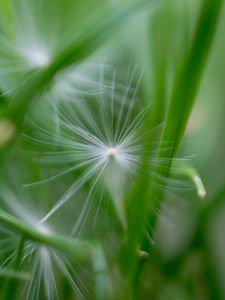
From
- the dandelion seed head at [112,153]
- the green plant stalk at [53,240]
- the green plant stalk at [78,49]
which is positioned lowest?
the green plant stalk at [53,240]

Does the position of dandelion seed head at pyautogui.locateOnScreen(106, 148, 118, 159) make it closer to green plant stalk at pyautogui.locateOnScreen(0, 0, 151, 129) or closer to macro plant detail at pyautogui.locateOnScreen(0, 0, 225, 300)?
macro plant detail at pyautogui.locateOnScreen(0, 0, 225, 300)

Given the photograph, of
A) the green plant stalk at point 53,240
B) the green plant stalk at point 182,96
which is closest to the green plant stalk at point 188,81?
the green plant stalk at point 182,96

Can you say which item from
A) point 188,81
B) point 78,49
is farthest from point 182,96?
point 78,49

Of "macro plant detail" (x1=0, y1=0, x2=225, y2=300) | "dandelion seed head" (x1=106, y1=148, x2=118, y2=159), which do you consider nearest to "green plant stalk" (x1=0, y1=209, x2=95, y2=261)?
"macro plant detail" (x1=0, y1=0, x2=225, y2=300)

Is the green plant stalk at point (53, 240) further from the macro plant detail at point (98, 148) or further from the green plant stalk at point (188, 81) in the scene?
the green plant stalk at point (188, 81)

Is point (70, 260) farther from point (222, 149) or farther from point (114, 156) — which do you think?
point (222, 149)

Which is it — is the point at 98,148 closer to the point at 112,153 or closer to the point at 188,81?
the point at 112,153

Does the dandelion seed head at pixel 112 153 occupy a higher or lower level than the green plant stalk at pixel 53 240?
higher
